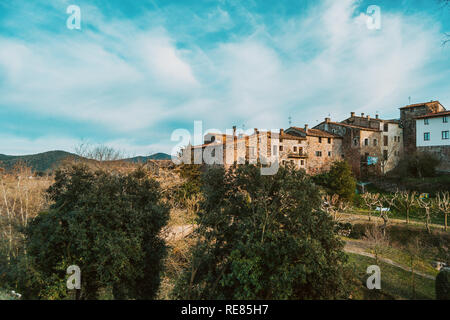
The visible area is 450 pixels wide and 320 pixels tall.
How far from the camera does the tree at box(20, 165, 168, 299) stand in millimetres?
7441

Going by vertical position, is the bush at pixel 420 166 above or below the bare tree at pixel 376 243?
above

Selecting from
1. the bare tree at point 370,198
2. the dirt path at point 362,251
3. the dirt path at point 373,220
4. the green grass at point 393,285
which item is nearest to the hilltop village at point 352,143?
the bare tree at point 370,198

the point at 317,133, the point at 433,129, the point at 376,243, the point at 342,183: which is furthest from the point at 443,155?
the point at 376,243

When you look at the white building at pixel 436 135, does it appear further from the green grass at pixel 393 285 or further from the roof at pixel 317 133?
the green grass at pixel 393 285

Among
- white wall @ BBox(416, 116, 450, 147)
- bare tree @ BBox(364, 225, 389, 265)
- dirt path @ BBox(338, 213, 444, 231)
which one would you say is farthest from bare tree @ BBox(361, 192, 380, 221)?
white wall @ BBox(416, 116, 450, 147)

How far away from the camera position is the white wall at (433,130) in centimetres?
3250

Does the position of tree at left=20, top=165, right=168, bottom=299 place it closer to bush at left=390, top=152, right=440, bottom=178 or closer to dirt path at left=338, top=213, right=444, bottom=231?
dirt path at left=338, top=213, right=444, bottom=231

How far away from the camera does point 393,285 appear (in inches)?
448

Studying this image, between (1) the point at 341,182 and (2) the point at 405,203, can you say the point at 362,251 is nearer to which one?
(1) the point at 341,182

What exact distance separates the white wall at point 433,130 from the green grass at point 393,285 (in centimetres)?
2822

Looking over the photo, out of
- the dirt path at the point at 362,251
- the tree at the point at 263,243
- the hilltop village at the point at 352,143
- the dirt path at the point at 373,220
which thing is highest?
the hilltop village at the point at 352,143

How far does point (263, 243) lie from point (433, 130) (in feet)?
127
